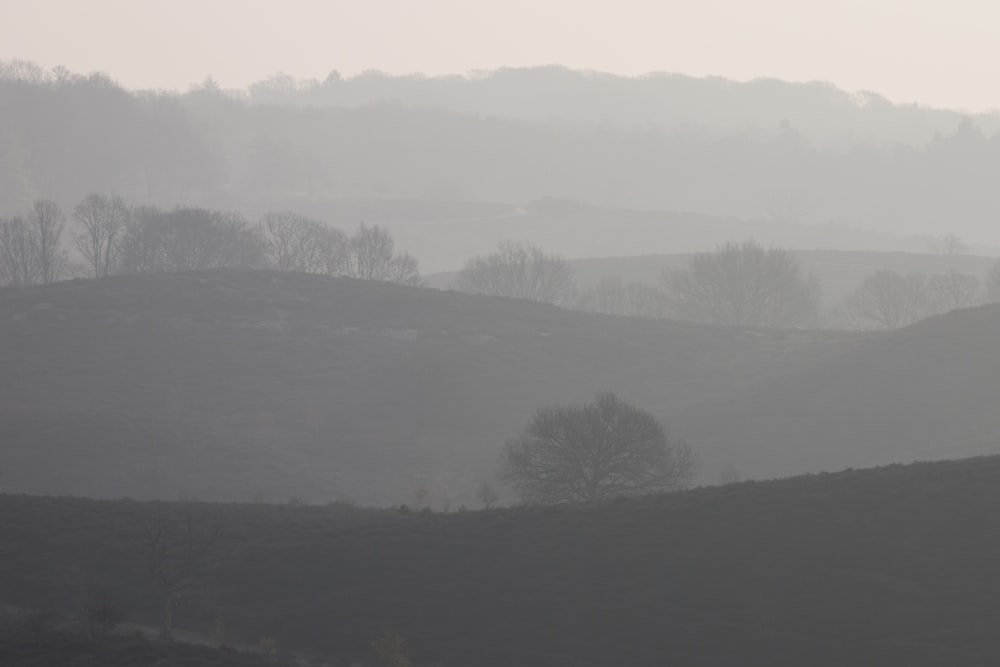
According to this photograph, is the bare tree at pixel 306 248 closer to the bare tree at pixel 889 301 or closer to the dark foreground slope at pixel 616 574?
the bare tree at pixel 889 301

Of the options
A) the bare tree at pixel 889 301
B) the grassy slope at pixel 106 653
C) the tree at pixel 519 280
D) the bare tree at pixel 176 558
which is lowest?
the grassy slope at pixel 106 653

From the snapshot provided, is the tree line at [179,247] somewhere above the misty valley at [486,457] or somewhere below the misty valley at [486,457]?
→ above

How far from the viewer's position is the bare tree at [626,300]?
13088 cm

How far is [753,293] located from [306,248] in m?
48.2

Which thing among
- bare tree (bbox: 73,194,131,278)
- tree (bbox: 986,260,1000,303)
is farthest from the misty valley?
tree (bbox: 986,260,1000,303)

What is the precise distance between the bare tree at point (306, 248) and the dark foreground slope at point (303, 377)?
23671 millimetres

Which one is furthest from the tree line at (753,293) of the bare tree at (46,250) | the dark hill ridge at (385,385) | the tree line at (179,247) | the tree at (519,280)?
the bare tree at (46,250)

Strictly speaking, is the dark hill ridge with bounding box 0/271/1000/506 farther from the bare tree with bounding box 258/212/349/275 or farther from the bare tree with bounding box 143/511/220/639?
the bare tree with bounding box 258/212/349/275

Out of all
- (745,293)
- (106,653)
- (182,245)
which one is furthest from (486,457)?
(182,245)

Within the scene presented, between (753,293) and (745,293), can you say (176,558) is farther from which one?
(753,293)

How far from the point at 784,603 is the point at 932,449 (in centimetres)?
3963

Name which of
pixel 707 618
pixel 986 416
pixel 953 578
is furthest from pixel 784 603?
pixel 986 416

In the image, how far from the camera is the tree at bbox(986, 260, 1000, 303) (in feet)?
394

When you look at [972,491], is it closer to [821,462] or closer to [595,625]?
[595,625]
